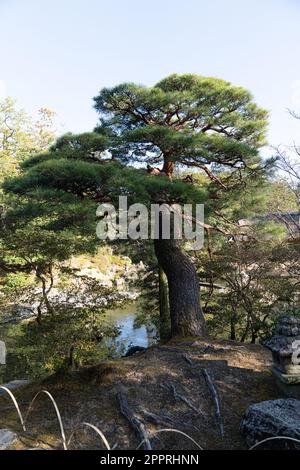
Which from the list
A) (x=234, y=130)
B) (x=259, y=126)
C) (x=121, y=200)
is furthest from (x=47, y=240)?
(x=259, y=126)

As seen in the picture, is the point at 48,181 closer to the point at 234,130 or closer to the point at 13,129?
the point at 234,130

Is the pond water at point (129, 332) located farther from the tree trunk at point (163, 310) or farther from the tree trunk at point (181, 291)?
the tree trunk at point (181, 291)

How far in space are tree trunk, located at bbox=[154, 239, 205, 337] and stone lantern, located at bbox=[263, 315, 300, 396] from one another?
2.55 m

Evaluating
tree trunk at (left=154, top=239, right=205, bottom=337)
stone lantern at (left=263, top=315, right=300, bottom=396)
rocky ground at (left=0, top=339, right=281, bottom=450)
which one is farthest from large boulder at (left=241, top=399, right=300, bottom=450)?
tree trunk at (left=154, top=239, right=205, bottom=337)

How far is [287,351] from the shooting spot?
3.50 m

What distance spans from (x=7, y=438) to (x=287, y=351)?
114 inches

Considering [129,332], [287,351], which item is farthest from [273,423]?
[129,332]

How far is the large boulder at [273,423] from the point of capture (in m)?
2.55

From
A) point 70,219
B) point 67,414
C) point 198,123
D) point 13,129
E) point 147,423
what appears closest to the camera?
point 147,423

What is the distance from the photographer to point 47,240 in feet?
18.5

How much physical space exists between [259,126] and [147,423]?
506cm

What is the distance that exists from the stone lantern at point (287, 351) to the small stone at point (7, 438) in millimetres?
2738

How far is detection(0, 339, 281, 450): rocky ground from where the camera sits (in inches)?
118

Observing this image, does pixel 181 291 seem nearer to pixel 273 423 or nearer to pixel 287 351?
pixel 287 351
